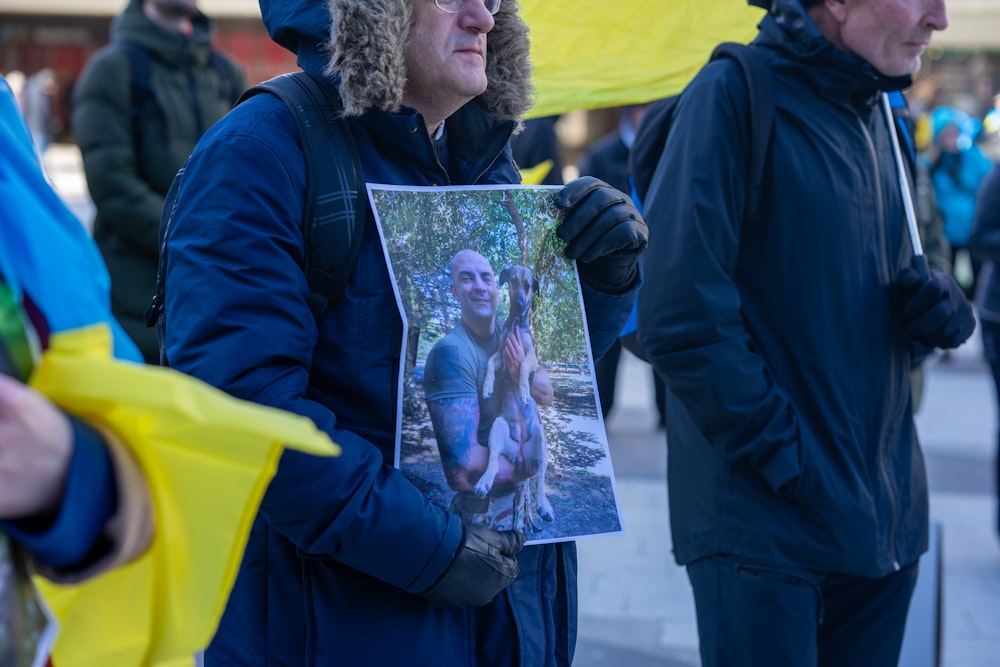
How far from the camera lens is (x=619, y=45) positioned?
3404 millimetres

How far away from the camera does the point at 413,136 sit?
6.62 ft

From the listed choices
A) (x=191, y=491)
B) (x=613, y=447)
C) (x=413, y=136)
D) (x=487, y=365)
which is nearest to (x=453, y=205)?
(x=413, y=136)

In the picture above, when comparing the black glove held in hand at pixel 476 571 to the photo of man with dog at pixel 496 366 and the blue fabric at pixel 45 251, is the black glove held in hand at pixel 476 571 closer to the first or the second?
the photo of man with dog at pixel 496 366

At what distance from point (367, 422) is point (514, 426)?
0.23m

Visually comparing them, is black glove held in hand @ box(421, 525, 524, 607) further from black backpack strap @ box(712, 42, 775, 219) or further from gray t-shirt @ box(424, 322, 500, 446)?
black backpack strap @ box(712, 42, 775, 219)

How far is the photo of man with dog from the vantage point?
76.1 inches

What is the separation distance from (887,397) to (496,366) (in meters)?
1.12

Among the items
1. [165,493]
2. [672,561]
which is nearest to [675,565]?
[672,561]

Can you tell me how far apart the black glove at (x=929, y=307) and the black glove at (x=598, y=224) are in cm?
85

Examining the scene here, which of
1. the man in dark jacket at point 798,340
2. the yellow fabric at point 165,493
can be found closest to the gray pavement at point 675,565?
the man in dark jacket at point 798,340

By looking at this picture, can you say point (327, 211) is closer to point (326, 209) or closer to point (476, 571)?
point (326, 209)

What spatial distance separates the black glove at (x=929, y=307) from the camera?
Answer: 2699 mm

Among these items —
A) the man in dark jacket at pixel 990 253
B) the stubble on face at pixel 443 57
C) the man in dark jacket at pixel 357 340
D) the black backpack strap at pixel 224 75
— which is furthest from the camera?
Answer: the man in dark jacket at pixel 990 253

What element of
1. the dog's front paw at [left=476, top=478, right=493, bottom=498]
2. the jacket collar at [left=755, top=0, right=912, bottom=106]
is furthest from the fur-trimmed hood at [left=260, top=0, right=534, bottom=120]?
the jacket collar at [left=755, top=0, right=912, bottom=106]
